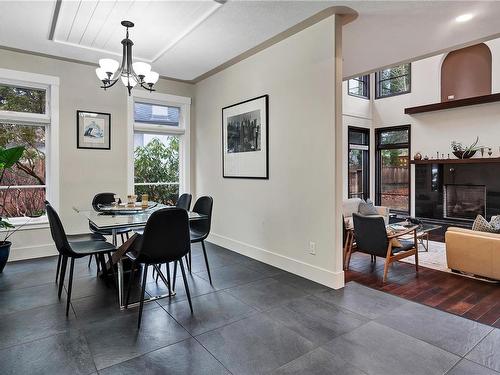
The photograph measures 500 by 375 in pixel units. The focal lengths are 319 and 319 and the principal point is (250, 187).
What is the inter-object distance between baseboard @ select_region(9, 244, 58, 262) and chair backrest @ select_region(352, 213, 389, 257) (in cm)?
418

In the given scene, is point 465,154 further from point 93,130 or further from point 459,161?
point 93,130

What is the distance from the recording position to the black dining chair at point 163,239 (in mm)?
2422

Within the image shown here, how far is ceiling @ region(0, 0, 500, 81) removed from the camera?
3.08 m

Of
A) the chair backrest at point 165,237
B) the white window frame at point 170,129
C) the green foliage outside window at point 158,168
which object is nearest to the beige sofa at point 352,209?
the white window frame at point 170,129

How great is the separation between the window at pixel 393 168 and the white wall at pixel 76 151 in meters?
6.17

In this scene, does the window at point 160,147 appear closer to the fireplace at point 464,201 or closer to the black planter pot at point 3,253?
the black planter pot at point 3,253

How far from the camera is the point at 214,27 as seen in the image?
139 inches

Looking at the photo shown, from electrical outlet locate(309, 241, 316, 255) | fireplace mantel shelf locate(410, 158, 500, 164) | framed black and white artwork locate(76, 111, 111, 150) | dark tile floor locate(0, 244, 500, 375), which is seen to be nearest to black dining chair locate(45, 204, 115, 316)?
dark tile floor locate(0, 244, 500, 375)

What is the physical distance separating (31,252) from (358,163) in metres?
7.00

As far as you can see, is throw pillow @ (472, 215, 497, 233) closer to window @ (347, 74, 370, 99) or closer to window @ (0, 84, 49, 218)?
window @ (347, 74, 370, 99)

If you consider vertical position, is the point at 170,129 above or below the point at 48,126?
above

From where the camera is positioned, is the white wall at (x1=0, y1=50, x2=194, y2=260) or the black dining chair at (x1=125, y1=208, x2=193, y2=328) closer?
the black dining chair at (x1=125, y1=208, x2=193, y2=328)

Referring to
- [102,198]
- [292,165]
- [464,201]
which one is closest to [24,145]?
[102,198]

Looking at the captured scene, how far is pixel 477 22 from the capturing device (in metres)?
3.46
